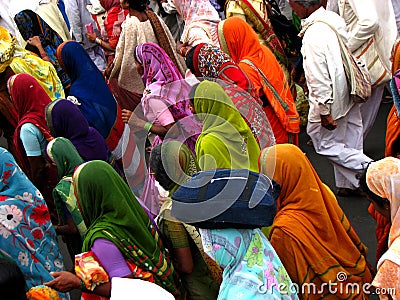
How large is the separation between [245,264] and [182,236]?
0.77m

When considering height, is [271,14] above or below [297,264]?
above

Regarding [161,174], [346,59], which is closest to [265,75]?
[346,59]

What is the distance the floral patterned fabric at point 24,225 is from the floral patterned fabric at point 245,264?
129 centimetres

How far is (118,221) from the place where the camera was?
2.95m

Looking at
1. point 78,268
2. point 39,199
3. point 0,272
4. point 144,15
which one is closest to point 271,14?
point 144,15

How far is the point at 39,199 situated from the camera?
3.44 m

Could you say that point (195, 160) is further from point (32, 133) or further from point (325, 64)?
point (325, 64)

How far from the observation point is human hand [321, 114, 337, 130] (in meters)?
5.12

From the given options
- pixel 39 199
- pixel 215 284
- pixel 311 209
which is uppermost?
pixel 39 199

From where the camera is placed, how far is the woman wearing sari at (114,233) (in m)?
2.86

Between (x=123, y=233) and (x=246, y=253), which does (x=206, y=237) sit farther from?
(x=123, y=233)

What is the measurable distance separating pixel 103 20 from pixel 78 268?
15.5 feet

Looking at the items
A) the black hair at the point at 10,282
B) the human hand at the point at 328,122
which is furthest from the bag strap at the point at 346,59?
the black hair at the point at 10,282

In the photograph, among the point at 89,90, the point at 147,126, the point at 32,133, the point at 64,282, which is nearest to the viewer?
the point at 64,282
